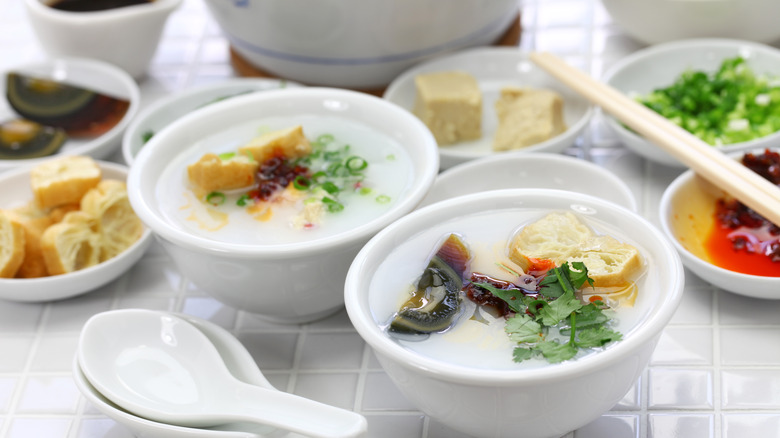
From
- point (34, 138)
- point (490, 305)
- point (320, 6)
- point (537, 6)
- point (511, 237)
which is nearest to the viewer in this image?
point (490, 305)

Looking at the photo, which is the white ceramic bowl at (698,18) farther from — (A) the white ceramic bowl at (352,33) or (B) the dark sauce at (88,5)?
(B) the dark sauce at (88,5)

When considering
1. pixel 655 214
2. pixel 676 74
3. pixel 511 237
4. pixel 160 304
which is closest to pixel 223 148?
pixel 160 304

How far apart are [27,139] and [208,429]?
1.31 metres

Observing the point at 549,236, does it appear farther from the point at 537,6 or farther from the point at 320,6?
the point at 537,6

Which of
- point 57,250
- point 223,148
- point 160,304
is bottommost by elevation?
point 160,304

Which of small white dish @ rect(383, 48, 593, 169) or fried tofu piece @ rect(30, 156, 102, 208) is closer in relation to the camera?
fried tofu piece @ rect(30, 156, 102, 208)

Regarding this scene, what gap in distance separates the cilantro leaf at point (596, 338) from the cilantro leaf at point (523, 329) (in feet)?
0.20

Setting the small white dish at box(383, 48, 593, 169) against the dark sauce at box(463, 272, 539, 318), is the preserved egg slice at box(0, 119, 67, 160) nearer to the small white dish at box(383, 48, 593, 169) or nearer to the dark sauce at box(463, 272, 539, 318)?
the small white dish at box(383, 48, 593, 169)

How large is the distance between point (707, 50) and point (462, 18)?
0.66 metres

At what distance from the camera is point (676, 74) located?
2.40 m

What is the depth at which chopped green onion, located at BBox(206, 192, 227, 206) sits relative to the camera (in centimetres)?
174

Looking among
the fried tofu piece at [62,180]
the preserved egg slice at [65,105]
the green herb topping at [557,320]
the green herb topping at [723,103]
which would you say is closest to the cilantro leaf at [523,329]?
the green herb topping at [557,320]

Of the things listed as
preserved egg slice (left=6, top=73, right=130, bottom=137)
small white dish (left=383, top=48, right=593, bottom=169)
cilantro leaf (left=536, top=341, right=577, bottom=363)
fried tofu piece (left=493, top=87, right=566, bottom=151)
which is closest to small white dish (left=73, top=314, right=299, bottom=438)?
cilantro leaf (left=536, top=341, right=577, bottom=363)

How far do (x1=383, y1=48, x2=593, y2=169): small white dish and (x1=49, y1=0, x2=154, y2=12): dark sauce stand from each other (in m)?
0.86
